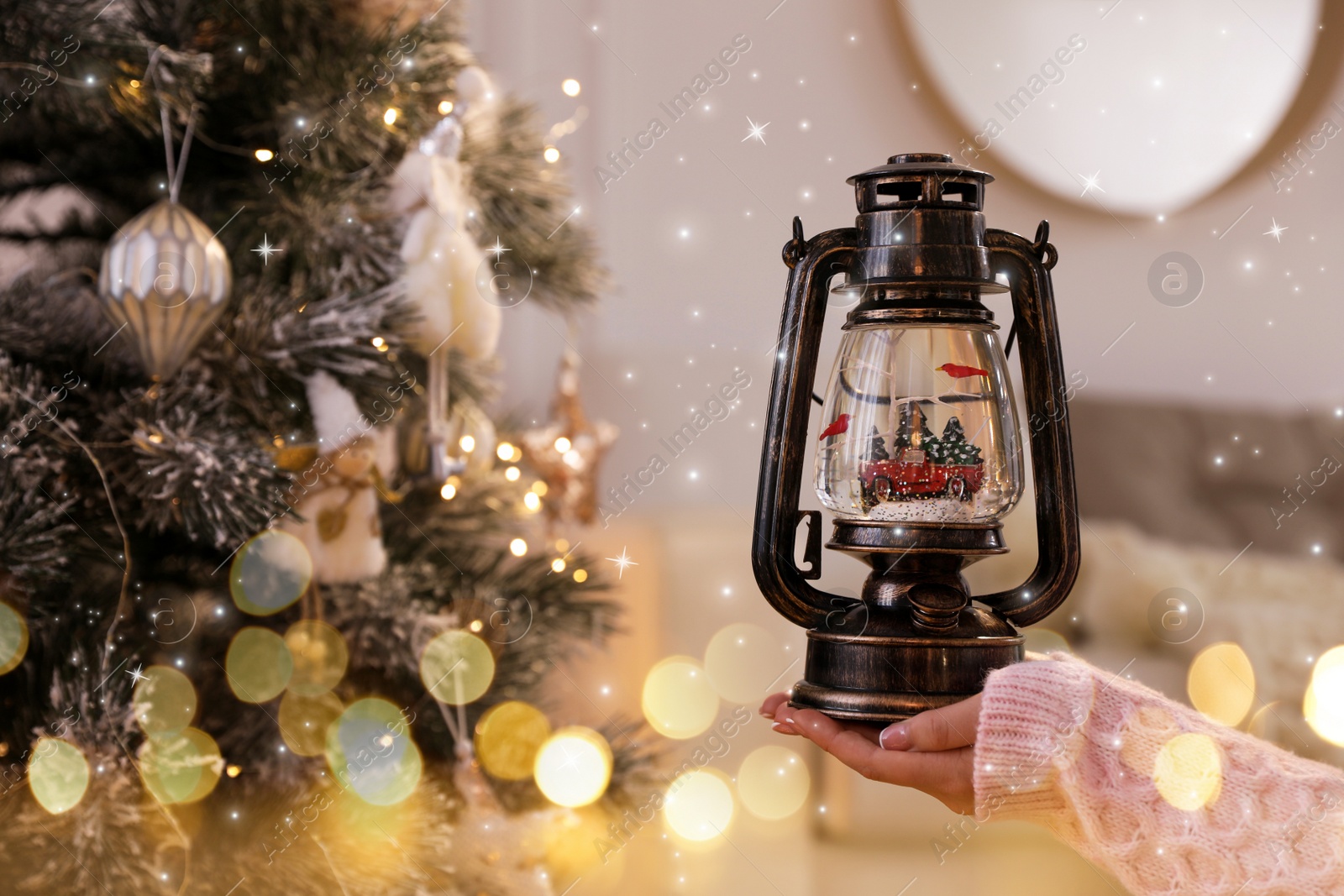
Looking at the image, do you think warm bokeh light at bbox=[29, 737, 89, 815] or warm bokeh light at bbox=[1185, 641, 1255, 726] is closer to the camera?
warm bokeh light at bbox=[29, 737, 89, 815]

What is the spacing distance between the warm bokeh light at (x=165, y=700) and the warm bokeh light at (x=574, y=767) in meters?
0.35

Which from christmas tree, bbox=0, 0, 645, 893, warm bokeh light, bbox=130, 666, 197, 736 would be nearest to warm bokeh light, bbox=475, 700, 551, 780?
christmas tree, bbox=0, 0, 645, 893

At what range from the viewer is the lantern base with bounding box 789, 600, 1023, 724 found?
1.99 ft

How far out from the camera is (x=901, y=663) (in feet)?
1.99

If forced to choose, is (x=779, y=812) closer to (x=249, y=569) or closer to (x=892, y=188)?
(x=249, y=569)

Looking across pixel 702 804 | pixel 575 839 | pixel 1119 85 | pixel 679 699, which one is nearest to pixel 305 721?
pixel 575 839

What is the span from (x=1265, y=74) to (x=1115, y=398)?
2.03 feet

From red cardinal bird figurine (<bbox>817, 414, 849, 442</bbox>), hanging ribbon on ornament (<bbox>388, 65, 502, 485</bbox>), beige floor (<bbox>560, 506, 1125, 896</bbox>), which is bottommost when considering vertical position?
beige floor (<bbox>560, 506, 1125, 896</bbox>)

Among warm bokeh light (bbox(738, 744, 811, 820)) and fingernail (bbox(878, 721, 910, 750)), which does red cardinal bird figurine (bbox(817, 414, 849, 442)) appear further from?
warm bokeh light (bbox(738, 744, 811, 820))

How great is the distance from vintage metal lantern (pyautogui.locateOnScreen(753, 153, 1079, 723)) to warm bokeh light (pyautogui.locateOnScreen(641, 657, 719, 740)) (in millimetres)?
1181

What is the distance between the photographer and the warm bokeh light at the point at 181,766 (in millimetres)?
809

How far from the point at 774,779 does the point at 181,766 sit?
4.04 ft

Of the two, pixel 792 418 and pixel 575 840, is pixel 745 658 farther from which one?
pixel 792 418

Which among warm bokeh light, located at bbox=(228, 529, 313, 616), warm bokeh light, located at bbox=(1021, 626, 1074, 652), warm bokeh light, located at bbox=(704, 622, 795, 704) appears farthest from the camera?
warm bokeh light, located at bbox=(704, 622, 795, 704)
